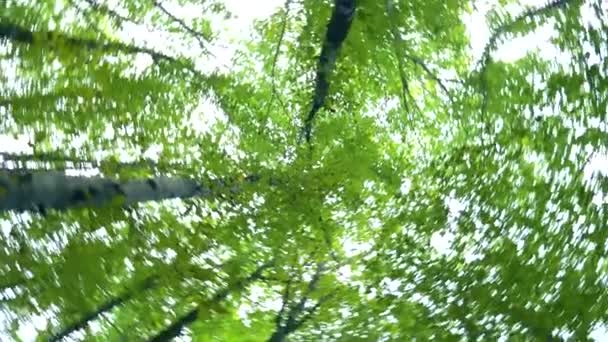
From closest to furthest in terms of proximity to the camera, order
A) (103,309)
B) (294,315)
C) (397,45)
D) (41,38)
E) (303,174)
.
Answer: (103,309) < (41,38) < (294,315) < (397,45) < (303,174)

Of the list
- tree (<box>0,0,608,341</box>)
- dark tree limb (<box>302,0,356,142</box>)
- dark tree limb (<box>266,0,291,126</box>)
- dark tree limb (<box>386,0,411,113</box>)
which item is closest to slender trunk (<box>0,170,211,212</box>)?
tree (<box>0,0,608,341</box>)

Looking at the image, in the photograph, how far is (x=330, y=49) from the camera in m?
2.80

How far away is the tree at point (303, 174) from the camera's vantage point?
2.01m

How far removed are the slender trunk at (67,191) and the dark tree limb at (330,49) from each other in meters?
0.75

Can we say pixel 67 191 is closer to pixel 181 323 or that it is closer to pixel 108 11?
pixel 181 323

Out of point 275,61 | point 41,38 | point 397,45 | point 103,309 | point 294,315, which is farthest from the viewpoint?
point 275,61

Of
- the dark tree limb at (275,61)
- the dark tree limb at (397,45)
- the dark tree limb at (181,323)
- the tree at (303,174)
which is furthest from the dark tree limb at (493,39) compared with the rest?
the dark tree limb at (181,323)

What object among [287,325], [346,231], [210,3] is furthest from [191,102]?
[287,325]

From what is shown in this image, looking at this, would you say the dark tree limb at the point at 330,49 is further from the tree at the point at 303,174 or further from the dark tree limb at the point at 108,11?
the dark tree limb at the point at 108,11

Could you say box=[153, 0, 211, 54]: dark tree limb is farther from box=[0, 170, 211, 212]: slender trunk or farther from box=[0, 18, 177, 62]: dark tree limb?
box=[0, 170, 211, 212]: slender trunk

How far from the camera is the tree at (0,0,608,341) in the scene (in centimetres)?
201

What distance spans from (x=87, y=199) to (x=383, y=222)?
3.64 ft

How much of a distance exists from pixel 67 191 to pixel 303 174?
1.05m

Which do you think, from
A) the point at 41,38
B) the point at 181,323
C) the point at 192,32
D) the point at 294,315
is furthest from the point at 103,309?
the point at 192,32
